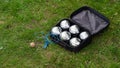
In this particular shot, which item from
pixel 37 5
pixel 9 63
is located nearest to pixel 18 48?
pixel 9 63

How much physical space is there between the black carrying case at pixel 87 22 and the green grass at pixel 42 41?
9 cm

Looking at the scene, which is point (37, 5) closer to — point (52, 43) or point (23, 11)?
point (23, 11)

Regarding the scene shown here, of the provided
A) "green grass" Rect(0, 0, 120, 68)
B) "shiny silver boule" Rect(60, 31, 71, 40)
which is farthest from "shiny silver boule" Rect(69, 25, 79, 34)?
"green grass" Rect(0, 0, 120, 68)

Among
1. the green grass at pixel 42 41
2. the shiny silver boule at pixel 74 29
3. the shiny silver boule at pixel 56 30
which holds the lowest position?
the green grass at pixel 42 41

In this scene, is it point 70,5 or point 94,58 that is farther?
point 70,5

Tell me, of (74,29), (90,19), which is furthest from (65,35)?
(90,19)

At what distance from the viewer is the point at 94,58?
12.6 feet

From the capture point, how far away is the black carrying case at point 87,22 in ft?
12.9

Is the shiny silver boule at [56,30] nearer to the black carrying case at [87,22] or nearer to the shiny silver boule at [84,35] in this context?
the black carrying case at [87,22]

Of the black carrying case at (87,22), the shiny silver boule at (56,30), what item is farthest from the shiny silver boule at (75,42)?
the shiny silver boule at (56,30)

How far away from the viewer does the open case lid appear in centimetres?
411

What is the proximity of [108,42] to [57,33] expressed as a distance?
2.39 ft

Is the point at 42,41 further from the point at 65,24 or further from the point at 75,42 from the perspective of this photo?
the point at 75,42

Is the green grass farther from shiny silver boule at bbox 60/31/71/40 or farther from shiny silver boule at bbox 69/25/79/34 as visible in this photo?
shiny silver boule at bbox 69/25/79/34
